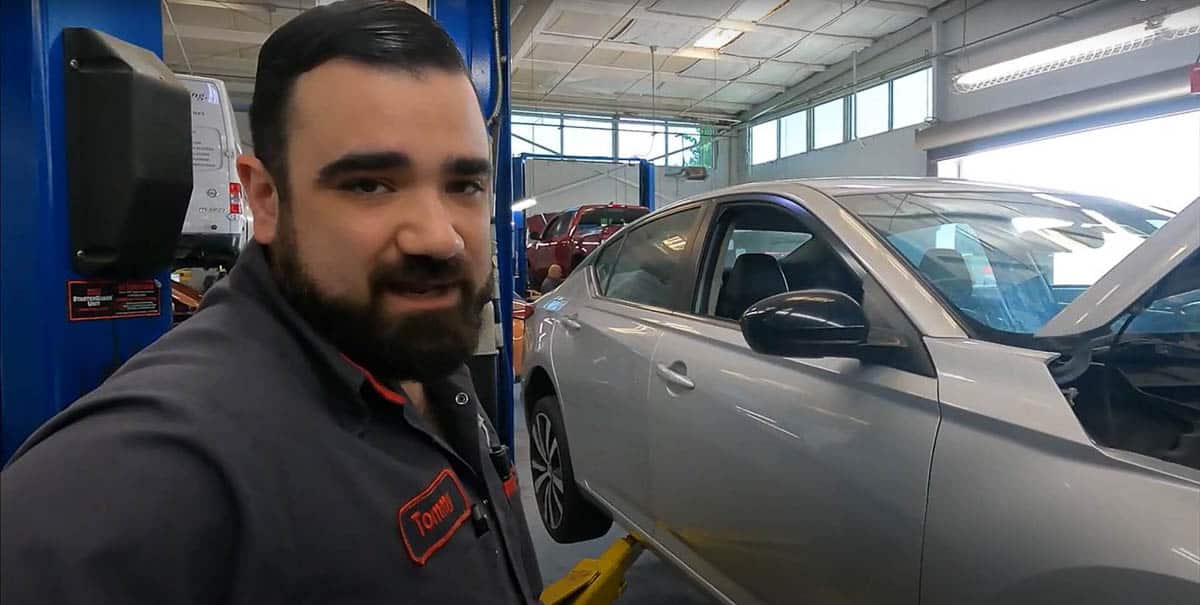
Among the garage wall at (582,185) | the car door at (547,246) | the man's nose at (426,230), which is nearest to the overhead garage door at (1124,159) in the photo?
the car door at (547,246)

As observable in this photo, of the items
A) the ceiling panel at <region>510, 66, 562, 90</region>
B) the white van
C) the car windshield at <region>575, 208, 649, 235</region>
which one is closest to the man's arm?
the white van

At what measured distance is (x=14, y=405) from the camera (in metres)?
1.32

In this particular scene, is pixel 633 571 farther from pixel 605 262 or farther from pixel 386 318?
pixel 386 318

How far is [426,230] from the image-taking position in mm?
707

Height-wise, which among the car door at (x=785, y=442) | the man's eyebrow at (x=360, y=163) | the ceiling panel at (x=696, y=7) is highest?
the ceiling panel at (x=696, y=7)

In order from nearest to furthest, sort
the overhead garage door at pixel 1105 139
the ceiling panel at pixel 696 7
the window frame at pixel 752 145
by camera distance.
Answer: the overhead garage door at pixel 1105 139 < the ceiling panel at pixel 696 7 < the window frame at pixel 752 145

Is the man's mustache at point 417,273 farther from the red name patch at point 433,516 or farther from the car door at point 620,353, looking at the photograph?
the car door at point 620,353

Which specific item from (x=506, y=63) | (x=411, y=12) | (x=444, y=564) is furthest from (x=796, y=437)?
(x=506, y=63)

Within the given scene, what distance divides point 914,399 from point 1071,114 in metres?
7.59

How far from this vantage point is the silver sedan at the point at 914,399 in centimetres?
104

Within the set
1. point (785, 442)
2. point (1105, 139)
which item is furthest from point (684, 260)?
point (1105, 139)

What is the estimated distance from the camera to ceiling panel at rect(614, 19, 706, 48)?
955cm

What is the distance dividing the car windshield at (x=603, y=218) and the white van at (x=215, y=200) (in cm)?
474

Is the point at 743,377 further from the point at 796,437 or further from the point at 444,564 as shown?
the point at 444,564
